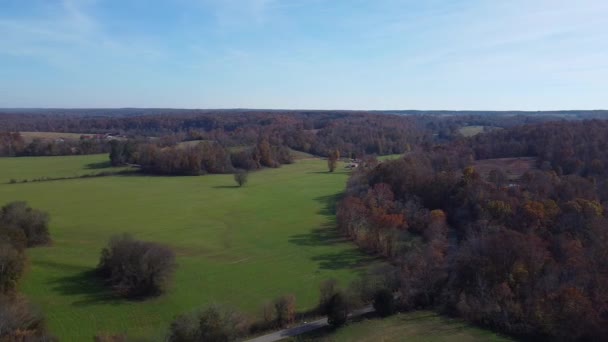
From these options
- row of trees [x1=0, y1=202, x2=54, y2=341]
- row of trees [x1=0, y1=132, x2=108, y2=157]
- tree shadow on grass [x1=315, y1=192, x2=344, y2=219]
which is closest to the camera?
row of trees [x1=0, y1=202, x2=54, y2=341]

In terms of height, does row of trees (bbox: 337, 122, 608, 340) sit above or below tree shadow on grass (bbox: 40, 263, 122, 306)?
above

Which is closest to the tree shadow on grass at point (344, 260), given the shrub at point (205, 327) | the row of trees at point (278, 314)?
the row of trees at point (278, 314)

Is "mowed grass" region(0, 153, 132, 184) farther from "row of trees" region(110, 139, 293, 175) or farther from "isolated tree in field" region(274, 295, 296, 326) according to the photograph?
"isolated tree in field" region(274, 295, 296, 326)

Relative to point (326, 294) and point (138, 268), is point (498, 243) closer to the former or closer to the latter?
point (326, 294)

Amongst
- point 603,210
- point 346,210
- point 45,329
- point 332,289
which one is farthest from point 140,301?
A: point 603,210

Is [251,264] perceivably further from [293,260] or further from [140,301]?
[140,301]

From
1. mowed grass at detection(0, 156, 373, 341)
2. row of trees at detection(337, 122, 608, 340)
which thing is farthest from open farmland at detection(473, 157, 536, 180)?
mowed grass at detection(0, 156, 373, 341)

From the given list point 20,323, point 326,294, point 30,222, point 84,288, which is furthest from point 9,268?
point 326,294
